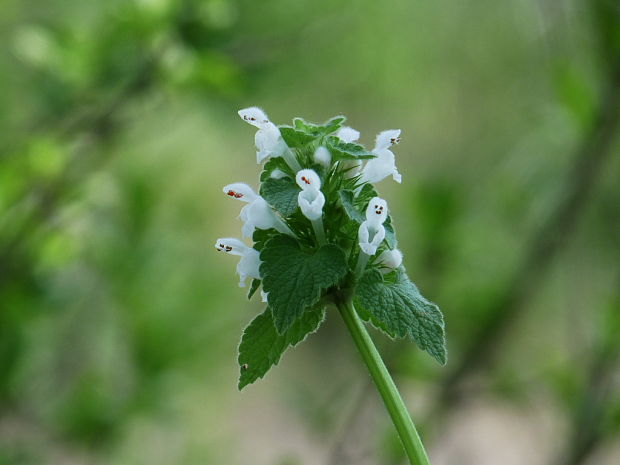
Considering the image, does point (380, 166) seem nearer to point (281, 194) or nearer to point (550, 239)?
point (281, 194)

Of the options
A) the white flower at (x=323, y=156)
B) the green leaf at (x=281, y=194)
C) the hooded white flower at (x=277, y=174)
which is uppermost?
the hooded white flower at (x=277, y=174)

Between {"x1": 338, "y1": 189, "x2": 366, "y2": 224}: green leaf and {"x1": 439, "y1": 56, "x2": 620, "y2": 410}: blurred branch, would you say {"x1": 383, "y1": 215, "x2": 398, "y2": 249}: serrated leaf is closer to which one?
{"x1": 338, "y1": 189, "x2": 366, "y2": 224}: green leaf

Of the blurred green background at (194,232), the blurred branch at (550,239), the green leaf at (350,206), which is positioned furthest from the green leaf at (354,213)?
the blurred branch at (550,239)

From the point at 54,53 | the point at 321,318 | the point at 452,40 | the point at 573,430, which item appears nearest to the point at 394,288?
the point at 321,318

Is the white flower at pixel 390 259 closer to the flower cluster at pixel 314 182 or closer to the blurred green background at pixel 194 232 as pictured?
the flower cluster at pixel 314 182

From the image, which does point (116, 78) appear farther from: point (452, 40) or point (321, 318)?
point (452, 40)
